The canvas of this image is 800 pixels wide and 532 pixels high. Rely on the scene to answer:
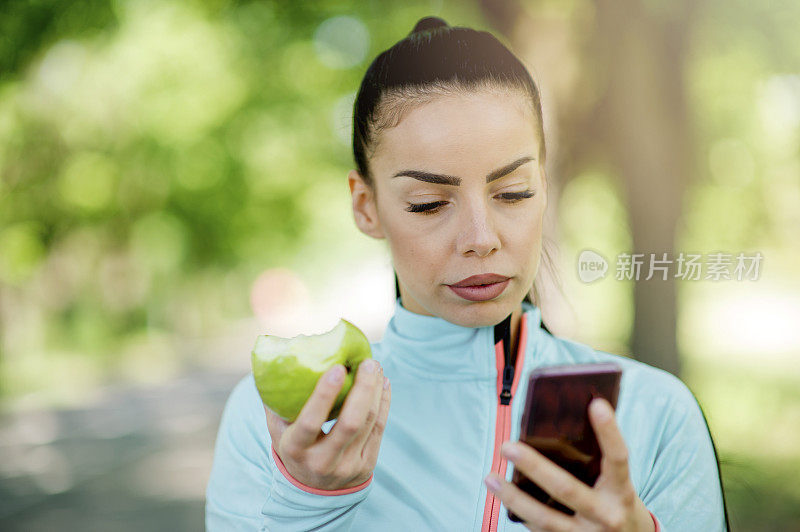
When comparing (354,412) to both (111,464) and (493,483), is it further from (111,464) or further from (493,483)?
(111,464)

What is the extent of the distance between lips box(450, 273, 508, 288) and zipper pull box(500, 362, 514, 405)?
0.83 feet

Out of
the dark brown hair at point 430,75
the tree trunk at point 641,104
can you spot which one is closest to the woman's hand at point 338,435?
the dark brown hair at point 430,75

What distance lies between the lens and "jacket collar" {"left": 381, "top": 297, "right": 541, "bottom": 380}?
1.86m

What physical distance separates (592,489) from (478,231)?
64cm

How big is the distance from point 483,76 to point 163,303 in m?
22.7

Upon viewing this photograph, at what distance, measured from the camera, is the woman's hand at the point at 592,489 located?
4.05ft

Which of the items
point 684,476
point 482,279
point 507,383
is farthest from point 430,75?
point 684,476

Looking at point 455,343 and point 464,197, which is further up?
point 464,197

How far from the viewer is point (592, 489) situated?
1.29 meters

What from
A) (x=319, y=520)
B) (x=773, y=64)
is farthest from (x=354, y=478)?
(x=773, y=64)

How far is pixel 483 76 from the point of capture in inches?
69.6

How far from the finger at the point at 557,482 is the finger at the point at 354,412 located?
0.94ft

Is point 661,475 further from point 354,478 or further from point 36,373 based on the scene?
point 36,373

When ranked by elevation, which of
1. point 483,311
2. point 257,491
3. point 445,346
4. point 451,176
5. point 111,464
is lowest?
point 111,464
